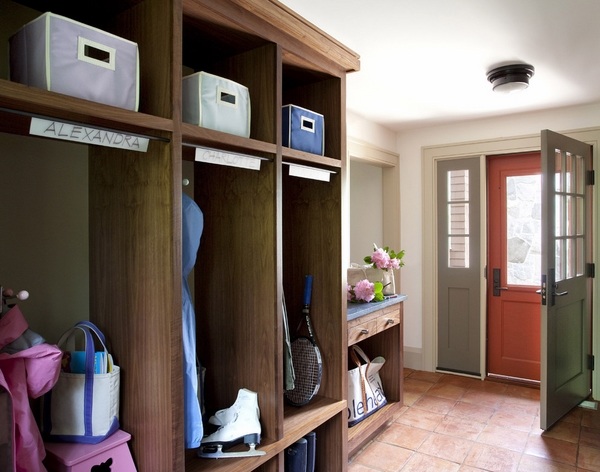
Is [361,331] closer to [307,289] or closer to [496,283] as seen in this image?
[307,289]

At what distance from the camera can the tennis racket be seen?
224cm

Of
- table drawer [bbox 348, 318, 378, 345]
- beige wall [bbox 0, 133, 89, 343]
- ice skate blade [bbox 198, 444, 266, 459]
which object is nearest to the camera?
beige wall [bbox 0, 133, 89, 343]

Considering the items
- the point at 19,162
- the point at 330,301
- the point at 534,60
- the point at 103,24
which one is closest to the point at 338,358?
the point at 330,301

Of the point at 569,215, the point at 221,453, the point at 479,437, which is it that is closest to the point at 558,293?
the point at 569,215

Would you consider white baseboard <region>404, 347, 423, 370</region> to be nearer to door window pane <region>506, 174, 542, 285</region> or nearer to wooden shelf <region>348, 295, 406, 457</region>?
door window pane <region>506, 174, 542, 285</region>

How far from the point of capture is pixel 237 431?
177 cm

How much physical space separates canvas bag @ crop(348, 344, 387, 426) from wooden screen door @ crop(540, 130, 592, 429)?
113 centimetres

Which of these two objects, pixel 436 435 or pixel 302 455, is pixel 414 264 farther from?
pixel 302 455

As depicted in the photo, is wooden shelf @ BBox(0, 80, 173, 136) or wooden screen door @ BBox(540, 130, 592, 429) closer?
wooden shelf @ BBox(0, 80, 173, 136)

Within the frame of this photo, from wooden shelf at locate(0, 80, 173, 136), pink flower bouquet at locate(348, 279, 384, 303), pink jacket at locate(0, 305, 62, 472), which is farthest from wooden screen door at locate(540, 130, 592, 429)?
pink jacket at locate(0, 305, 62, 472)

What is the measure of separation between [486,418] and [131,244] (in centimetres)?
306

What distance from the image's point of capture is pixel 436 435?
3154 millimetres

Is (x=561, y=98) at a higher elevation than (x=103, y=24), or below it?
higher

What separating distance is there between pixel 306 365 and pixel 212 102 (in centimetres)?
137
